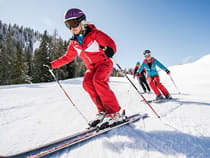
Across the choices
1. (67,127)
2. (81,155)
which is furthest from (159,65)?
(81,155)

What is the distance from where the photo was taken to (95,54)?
104 inches

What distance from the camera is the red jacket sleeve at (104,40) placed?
253 cm

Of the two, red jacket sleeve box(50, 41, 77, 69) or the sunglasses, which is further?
red jacket sleeve box(50, 41, 77, 69)

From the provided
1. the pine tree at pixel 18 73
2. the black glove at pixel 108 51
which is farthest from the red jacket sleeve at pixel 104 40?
the pine tree at pixel 18 73

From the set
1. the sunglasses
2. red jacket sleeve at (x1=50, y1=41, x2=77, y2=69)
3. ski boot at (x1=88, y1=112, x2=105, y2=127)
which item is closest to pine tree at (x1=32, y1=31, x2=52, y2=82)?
red jacket sleeve at (x1=50, y1=41, x2=77, y2=69)

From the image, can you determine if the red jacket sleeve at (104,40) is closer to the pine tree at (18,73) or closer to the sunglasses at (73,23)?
the sunglasses at (73,23)

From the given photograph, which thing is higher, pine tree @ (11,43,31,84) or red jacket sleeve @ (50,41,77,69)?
pine tree @ (11,43,31,84)

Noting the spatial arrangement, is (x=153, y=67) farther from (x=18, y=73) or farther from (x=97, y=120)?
(x=18, y=73)

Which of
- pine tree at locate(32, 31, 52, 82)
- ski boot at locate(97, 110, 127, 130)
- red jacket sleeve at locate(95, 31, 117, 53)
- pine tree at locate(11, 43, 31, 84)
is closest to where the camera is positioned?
ski boot at locate(97, 110, 127, 130)

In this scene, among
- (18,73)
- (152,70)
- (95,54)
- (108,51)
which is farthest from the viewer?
(18,73)

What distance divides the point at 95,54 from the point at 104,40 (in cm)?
31

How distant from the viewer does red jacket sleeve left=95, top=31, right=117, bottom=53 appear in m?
2.53

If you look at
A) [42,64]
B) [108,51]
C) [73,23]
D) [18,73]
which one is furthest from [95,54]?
[18,73]

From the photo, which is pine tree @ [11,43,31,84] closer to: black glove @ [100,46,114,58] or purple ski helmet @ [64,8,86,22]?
purple ski helmet @ [64,8,86,22]
